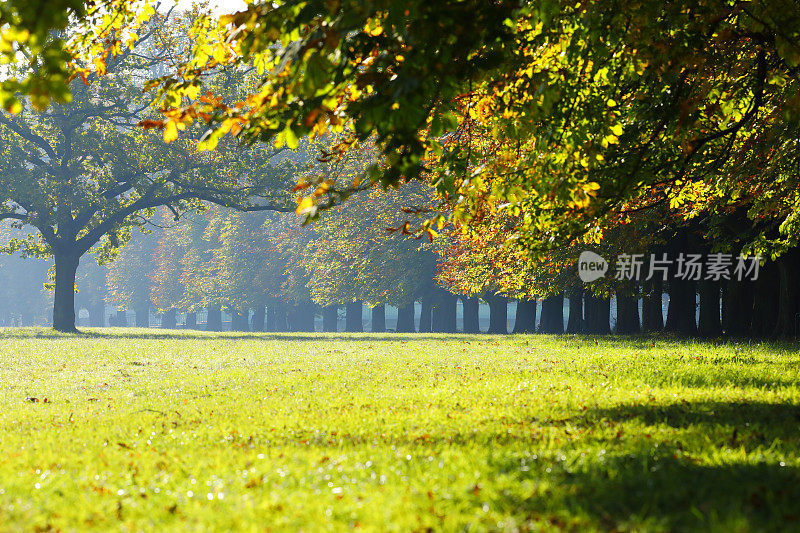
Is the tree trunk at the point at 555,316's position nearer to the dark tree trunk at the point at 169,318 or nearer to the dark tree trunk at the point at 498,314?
the dark tree trunk at the point at 498,314

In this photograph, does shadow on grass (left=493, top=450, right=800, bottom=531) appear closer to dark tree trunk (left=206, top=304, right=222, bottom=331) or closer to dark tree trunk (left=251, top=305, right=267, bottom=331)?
dark tree trunk (left=251, top=305, right=267, bottom=331)

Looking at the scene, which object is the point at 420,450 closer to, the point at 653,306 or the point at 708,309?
the point at 708,309

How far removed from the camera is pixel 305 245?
59562 mm

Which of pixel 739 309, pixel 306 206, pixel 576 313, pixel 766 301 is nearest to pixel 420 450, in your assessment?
pixel 306 206

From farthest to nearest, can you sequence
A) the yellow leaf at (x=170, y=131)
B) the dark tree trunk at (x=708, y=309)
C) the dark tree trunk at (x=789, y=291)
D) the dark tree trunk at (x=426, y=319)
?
the dark tree trunk at (x=426, y=319) → the dark tree trunk at (x=708, y=309) → the dark tree trunk at (x=789, y=291) → the yellow leaf at (x=170, y=131)

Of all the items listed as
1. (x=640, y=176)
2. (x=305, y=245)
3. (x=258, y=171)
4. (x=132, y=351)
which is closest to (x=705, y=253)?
(x=640, y=176)

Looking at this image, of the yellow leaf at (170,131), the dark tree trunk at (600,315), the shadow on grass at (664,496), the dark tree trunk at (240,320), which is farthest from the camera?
the dark tree trunk at (240,320)

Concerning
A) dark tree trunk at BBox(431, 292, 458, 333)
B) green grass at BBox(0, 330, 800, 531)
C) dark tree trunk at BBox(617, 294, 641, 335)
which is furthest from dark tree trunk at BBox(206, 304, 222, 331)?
green grass at BBox(0, 330, 800, 531)

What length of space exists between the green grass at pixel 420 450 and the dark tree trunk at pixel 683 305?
12138 millimetres

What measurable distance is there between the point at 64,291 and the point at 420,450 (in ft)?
126

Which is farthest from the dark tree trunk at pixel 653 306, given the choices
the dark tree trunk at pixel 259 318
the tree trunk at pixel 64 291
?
the dark tree trunk at pixel 259 318

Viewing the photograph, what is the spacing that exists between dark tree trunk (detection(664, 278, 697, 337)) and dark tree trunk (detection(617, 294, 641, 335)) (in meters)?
3.60

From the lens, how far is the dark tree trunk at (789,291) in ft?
77.8

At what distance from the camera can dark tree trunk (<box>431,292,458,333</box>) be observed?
52312 millimetres
